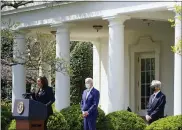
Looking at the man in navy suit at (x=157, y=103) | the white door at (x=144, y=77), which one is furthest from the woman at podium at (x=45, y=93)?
the white door at (x=144, y=77)

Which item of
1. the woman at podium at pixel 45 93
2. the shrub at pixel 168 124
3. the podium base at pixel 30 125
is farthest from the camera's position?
the woman at podium at pixel 45 93

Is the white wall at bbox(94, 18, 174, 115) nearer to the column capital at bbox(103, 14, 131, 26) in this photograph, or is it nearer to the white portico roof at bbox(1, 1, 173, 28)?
the white portico roof at bbox(1, 1, 173, 28)

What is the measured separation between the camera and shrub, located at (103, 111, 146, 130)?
1357 centimetres

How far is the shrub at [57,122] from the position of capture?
13680 millimetres

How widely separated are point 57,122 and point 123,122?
1.83 metres

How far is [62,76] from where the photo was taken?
1656cm

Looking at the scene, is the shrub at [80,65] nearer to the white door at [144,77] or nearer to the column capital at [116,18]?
the white door at [144,77]

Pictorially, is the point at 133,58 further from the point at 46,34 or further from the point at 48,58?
the point at 48,58

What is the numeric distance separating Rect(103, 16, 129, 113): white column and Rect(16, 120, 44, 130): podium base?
160 inches

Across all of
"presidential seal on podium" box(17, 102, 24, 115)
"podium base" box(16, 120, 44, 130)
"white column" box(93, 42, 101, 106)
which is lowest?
"podium base" box(16, 120, 44, 130)

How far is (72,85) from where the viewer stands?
27.8m

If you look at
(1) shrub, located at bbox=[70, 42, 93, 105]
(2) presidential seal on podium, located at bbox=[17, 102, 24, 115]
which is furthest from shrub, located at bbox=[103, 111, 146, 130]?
(1) shrub, located at bbox=[70, 42, 93, 105]

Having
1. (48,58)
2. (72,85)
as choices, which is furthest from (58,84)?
(72,85)

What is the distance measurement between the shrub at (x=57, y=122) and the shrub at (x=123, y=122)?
116 cm
